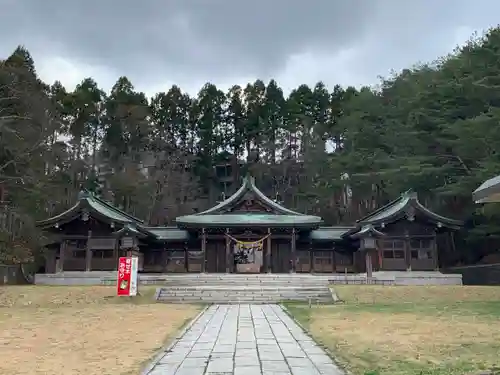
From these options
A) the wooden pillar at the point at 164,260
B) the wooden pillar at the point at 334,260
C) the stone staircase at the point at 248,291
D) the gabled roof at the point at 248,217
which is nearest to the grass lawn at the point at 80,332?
the stone staircase at the point at 248,291

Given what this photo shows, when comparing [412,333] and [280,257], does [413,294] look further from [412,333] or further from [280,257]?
[280,257]

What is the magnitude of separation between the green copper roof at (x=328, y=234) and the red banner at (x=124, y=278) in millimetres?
14831

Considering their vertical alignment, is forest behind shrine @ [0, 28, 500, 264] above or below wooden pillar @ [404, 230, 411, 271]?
above

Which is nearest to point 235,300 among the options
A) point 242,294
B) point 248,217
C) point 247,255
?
point 242,294

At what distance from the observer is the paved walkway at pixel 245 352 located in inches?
235

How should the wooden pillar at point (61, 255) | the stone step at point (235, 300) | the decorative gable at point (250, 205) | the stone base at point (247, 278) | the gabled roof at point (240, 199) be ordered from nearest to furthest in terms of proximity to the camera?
the stone step at point (235, 300)
the stone base at point (247, 278)
the wooden pillar at point (61, 255)
the gabled roof at point (240, 199)
the decorative gable at point (250, 205)

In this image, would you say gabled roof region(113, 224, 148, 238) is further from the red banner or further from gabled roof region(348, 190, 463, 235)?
gabled roof region(348, 190, 463, 235)

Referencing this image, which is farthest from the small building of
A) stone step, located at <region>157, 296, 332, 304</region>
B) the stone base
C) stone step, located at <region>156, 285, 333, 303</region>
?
stone step, located at <region>157, 296, 332, 304</region>

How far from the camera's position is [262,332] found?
388 inches

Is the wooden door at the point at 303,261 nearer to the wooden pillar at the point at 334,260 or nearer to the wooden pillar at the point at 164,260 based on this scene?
the wooden pillar at the point at 334,260

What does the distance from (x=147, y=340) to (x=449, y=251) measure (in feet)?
99.0

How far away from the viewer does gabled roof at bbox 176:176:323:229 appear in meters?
28.8

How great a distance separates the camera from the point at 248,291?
20641mm

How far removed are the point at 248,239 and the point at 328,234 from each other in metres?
5.40
